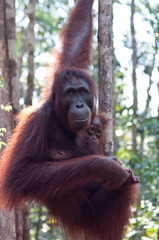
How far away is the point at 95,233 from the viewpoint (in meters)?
3.47

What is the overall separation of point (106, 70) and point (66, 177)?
1173 mm

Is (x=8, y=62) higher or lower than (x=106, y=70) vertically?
higher

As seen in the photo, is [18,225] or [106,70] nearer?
[106,70]

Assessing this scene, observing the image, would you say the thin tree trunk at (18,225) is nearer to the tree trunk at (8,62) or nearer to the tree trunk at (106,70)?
the tree trunk at (8,62)

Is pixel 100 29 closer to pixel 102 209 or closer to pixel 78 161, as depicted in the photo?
pixel 78 161

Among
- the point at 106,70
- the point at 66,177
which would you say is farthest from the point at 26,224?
the point at 106,70

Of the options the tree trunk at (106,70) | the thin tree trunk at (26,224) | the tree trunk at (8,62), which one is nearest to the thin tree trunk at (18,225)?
the thin tree trunk at (26,224)

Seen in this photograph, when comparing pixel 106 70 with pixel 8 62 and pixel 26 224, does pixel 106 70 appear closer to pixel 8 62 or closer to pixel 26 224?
pixel 8 62

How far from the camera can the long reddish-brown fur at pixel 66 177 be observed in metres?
2.94

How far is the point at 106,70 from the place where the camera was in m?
3.47

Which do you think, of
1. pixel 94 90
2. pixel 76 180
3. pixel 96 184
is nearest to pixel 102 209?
pixel 96 184

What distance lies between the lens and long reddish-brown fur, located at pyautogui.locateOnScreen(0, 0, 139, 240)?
2.94 m

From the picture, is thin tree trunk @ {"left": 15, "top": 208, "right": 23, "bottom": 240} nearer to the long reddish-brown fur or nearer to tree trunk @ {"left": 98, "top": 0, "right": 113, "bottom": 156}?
the long reddish-brown fur

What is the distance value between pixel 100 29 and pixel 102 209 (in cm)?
176
